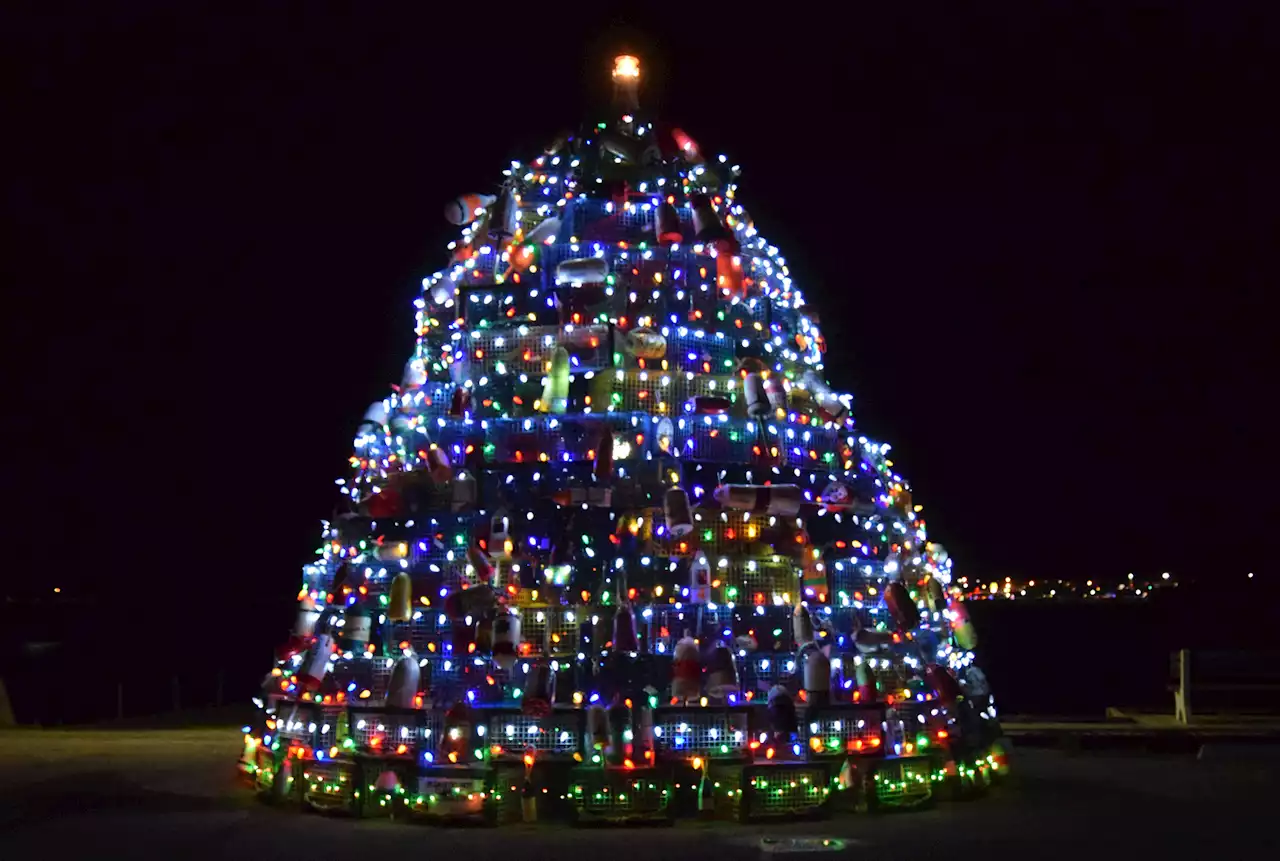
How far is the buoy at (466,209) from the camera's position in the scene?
1485cm

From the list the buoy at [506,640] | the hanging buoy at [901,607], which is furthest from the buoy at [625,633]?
the hanging buoy at [901,607]

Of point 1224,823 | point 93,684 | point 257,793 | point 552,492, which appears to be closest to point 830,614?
point 552,492

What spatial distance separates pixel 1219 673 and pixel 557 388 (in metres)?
20.2

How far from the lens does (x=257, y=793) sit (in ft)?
43.6

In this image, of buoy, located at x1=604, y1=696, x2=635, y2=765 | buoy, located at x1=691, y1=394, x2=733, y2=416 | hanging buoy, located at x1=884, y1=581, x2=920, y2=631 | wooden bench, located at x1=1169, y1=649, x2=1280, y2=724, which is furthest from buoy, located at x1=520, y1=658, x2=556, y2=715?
wooden bench, located at x1=1169, y1=649, x2=1280, y2=724

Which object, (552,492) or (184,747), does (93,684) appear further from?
(552,492)

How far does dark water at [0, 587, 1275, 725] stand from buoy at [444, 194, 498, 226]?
12192 millimetres

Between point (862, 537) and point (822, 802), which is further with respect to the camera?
point (862, 537)

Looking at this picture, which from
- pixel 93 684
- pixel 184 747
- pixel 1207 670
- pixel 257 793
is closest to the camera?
pixel 257 793

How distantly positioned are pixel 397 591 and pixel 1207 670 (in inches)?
851

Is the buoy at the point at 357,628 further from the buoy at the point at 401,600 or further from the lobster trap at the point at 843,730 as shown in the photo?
the lobster trap at the point at 843,730

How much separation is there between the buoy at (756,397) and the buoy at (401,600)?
3624 millimetres

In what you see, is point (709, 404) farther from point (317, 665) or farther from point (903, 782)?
point (317, 665)

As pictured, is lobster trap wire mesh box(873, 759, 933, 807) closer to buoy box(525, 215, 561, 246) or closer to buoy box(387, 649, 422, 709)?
buoy box(387, 649, 422, 709)
